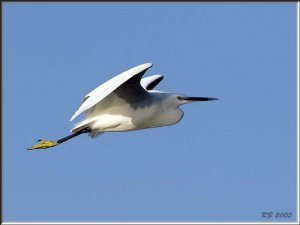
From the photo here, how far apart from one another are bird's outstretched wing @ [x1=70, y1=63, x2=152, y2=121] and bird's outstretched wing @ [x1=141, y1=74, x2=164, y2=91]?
177 cm

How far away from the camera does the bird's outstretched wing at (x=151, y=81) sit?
51.2ft

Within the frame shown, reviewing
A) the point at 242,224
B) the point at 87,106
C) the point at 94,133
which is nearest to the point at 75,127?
the point at 94,133

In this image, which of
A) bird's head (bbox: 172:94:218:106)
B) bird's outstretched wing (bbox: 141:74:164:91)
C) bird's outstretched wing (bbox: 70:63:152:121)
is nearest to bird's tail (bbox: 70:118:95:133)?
bird's outstretched wing (bbox: 70:63:152:121)

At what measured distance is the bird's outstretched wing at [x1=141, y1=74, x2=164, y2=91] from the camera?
51.2 feet

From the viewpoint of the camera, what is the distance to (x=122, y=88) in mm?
13508

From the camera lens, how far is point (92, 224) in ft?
41.1

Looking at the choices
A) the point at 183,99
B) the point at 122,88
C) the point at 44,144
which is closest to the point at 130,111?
the point at 122,88

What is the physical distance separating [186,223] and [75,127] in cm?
A: 278

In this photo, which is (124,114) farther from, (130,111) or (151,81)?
(151,81)

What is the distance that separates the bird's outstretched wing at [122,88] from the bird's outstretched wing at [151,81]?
1.77 meters

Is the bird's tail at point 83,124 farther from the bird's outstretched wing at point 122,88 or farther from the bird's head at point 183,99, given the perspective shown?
the bird's head at point 183,99

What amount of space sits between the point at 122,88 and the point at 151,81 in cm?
226

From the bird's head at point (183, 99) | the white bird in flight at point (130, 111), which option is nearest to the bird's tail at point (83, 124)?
the white bird in flight at point (130, 111)

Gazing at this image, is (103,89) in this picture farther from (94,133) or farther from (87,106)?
(94,133)
